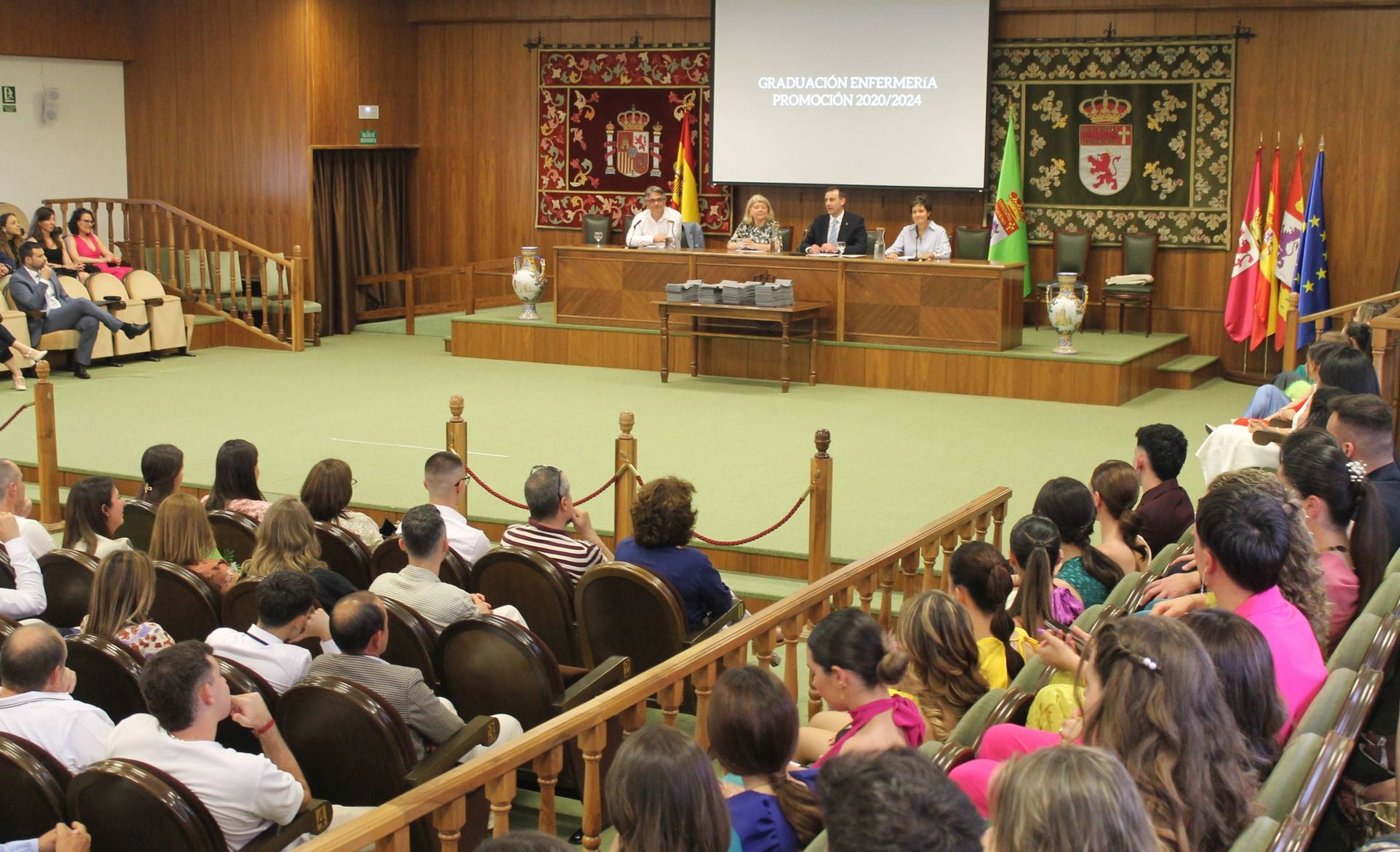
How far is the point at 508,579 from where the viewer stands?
185 inches

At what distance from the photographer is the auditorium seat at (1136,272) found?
11.2 metres

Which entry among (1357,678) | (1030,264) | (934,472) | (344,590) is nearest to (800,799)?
(1357,678)

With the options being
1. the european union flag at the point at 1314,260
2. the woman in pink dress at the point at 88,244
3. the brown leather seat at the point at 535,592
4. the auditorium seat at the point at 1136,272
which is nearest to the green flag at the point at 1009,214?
the auditorium seat at the point at 1136,272

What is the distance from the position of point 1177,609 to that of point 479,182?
11.5 meters

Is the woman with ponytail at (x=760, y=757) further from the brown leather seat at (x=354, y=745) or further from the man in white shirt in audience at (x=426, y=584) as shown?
the man in white shirt in audience at (x=426, y=584)

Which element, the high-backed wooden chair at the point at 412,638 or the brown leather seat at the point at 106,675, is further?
the high-backed wooden chair at the point at 412,638

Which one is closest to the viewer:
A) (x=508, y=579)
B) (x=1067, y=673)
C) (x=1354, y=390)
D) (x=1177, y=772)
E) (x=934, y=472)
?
(x=1177, y=772)

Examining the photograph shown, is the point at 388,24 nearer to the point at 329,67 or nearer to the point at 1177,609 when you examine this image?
the point at 329,67

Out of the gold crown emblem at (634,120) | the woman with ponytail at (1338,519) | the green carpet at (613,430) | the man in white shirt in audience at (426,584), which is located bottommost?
the green carpet at (613,430)

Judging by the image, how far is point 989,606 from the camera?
3.53 meters

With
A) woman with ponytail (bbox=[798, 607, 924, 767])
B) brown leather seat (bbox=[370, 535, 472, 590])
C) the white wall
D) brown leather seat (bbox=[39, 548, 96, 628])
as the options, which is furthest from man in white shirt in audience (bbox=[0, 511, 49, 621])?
the white wall

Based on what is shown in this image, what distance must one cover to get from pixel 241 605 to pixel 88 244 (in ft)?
27.8

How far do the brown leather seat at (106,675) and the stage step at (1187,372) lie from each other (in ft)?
27.6

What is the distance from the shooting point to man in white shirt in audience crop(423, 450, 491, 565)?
16.4 ft
